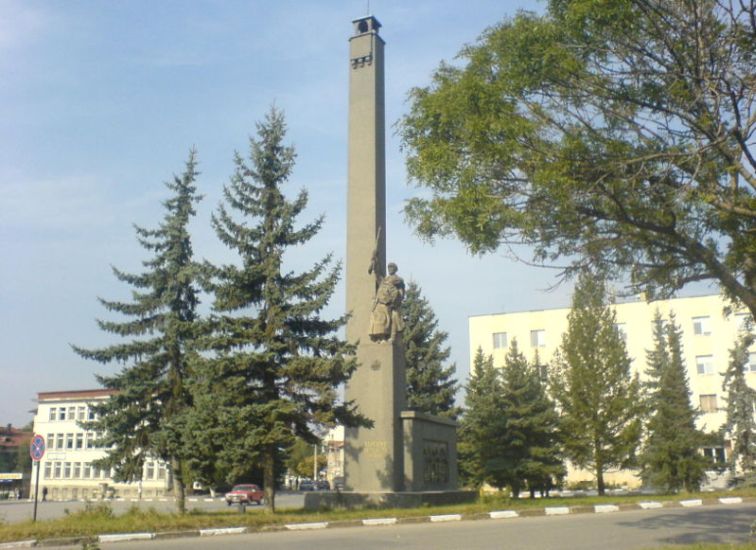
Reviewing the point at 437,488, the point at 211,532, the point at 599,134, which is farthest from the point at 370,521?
the point at 599,134

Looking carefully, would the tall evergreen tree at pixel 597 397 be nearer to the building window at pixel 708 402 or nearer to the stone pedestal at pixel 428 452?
the stone pedestal at pixel 428 452

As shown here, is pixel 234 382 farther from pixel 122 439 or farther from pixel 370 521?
pixel 122 439

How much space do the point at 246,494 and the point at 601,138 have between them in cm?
2995

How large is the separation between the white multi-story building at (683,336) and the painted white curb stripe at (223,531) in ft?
111

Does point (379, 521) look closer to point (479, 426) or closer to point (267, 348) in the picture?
point (267, 348)

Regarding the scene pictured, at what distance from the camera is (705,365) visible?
4916cm

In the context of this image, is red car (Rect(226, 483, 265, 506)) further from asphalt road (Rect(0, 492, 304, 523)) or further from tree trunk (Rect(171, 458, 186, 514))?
tree trunk (Rect(171, 458, 186, 514))

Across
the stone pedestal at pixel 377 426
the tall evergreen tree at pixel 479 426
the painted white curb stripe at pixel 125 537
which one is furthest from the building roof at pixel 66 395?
the painted white curb stripe at pixel 125 537

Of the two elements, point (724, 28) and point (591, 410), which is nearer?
point (724, 28)

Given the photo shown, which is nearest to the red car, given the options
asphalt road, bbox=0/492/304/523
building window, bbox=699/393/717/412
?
asphalt road, bbox=0/492/304/523

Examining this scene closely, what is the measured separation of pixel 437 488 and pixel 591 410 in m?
9.95

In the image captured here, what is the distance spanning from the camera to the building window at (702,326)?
4959cm

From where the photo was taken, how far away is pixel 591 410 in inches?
1139

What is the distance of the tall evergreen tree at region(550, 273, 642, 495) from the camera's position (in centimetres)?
2869
